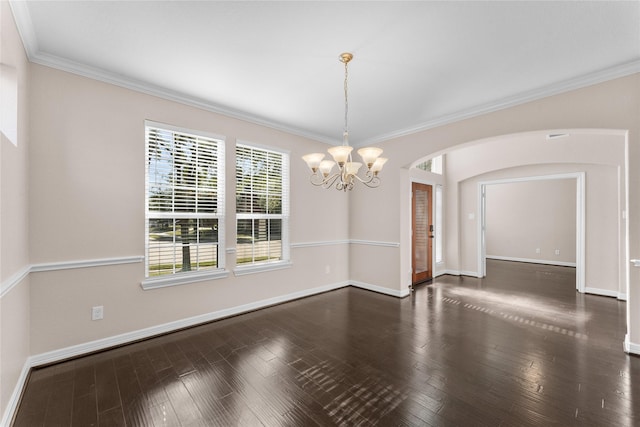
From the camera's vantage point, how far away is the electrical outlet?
266 centimetres

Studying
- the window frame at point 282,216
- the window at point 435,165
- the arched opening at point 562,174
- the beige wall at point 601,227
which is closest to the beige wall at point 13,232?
the window frame at point 282,216

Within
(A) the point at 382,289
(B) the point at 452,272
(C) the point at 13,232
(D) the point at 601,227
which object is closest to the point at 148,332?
(C) the point at 13,232

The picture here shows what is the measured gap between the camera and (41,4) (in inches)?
73.8

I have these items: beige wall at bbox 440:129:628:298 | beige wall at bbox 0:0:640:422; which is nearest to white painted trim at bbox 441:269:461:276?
beige wall at bbox 440:129:628:298

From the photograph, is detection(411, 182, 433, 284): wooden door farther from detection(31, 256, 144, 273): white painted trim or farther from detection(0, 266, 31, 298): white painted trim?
detection(0, 266, 31, 298): white painted trim

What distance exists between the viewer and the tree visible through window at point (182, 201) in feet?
10.1

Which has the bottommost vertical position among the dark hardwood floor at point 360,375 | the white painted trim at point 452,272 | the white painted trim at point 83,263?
the dark hardwood floor at point 360,375

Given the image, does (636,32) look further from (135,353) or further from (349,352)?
(135,353)

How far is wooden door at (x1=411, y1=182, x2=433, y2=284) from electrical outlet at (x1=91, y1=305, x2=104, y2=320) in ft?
15.7

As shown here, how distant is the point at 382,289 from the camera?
15.6ft

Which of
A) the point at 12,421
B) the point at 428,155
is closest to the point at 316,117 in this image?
the point at 428,155

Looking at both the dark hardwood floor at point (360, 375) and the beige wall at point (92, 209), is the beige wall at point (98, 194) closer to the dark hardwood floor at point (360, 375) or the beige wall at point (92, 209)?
the beige wall at point (92, 209)

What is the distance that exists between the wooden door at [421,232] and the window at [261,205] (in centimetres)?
262

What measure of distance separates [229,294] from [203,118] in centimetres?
233
